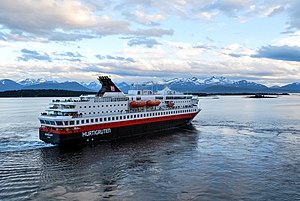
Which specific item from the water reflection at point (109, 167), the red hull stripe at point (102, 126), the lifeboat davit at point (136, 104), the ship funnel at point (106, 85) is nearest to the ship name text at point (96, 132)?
the red hull stripe at point (102, 126)

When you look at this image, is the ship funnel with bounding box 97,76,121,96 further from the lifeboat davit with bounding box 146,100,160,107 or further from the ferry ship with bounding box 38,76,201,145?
the lifeboat davit with bounding box 146,100,160,107

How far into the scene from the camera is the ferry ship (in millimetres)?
46094

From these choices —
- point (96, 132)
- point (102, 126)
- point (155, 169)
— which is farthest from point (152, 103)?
point (155, 169)

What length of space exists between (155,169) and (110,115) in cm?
2094

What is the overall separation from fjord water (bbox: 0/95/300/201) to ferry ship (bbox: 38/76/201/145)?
8.52 ft

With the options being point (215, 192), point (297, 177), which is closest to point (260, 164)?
point (297, 177)

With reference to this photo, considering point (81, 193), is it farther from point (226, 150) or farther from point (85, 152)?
point (226, 150)

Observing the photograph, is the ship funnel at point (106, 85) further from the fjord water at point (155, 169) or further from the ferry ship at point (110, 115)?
the fjord water at point (155, 169)

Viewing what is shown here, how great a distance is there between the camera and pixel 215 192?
1027 inches

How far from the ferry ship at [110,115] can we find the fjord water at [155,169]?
2598mm

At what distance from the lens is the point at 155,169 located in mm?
33438

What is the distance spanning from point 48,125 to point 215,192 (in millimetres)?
29914

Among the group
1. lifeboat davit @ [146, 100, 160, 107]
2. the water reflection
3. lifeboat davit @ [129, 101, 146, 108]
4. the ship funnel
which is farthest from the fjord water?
the ship funnel

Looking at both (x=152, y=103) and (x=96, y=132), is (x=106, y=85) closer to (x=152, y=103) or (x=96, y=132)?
(x=152, y=103)
